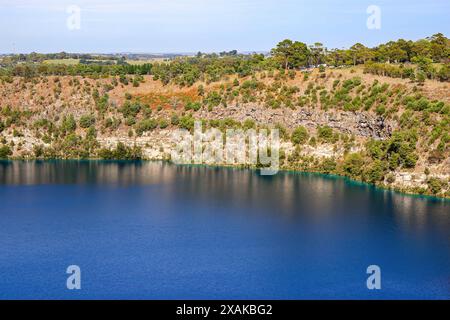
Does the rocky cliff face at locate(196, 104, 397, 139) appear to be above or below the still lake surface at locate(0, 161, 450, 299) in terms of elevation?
above

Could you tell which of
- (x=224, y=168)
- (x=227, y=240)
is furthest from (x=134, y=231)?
(x=224, y=168)

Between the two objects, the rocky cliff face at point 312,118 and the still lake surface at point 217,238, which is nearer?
the still lake surface at point 217,238

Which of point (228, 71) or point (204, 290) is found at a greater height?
point (228, 71)

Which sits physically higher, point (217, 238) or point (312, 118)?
point (312, 118)

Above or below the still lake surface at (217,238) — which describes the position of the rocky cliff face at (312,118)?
above

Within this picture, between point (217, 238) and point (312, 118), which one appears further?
point (312, 118)

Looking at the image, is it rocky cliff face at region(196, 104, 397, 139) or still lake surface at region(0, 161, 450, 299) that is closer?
still lake surface at region(0, 161, 450, 299)
